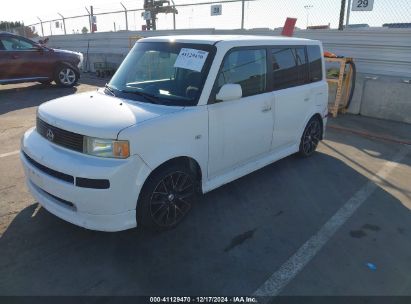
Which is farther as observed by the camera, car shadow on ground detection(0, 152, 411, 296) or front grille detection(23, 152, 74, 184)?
front grille detection(23, 152, 74, 184)

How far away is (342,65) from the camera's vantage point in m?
8.09

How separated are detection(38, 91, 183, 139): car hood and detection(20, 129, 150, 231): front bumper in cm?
23

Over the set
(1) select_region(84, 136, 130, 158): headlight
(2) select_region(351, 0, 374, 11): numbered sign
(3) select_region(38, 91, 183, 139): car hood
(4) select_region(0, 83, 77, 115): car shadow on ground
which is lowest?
(4) select_region(0, 83, 77, 115): car shadow on ground

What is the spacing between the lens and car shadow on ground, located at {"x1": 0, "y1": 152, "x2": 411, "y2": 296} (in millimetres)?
2818

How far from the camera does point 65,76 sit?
1166 cm

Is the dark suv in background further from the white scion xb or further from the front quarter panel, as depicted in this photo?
the front quarter panel

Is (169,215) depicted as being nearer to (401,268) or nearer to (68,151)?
(68,151)

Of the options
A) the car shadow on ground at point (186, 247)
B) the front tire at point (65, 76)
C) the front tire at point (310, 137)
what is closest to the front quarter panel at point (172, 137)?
the car shadow on ground at point (186, 247)

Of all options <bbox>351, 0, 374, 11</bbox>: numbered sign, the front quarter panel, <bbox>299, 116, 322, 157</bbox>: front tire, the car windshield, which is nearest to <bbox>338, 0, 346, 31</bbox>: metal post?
<bbox>351, 0, 374, 11</bbox>: numbered sign

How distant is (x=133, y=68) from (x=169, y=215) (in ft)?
5.97

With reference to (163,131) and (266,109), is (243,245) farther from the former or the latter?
(266,109)

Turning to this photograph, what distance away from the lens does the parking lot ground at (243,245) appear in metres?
2.84

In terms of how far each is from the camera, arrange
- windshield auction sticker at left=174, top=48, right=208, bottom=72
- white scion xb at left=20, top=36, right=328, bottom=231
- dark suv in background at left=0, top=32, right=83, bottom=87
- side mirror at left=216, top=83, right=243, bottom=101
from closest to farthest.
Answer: white scion xb at left=20, top=36, right=328, bottom=231, side mirror at left=216, top=83, right=243, bottom=101, windshield auction sticker at left=174, top=48, right=208, bottom=72, dark suv in background at left=0, top=32, right=83, bottom=87

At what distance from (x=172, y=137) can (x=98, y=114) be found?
0.72 m
